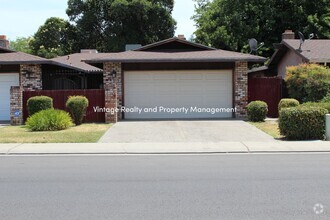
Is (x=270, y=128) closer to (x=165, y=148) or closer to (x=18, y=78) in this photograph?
(x=165, y=148)

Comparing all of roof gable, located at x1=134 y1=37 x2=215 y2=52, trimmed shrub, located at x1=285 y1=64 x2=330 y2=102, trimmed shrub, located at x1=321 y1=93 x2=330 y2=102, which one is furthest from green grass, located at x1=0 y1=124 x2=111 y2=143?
trimmed shrub, located at x1=321 y1=93 x2=330 y2=102

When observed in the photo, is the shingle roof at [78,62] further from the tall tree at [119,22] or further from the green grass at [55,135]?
the tall tree at [119,22]

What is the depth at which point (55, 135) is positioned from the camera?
52.8ft

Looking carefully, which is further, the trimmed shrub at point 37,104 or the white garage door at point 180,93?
the white garage door at point 180,93

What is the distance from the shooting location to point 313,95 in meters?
19.8

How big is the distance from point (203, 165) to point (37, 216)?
4925 millimetres

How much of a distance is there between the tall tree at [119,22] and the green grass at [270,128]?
2832 centimetres

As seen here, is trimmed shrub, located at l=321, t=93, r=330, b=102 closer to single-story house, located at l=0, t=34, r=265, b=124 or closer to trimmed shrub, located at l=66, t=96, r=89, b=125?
single-story house, located at l=0, t=34, r=265, b=124

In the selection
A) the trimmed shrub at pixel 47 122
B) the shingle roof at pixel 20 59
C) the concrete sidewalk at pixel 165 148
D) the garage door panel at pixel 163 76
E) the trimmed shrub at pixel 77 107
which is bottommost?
the concrete sidewalk at pixel 165 148

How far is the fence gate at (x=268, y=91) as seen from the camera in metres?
22.2

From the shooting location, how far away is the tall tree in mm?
45656

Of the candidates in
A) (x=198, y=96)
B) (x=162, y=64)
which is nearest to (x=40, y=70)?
(x=162, y=64)

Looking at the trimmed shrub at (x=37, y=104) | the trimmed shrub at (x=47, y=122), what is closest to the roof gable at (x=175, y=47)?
the trimmed shrub at (x=37, y=104)

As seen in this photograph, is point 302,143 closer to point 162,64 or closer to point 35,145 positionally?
point 35,145
